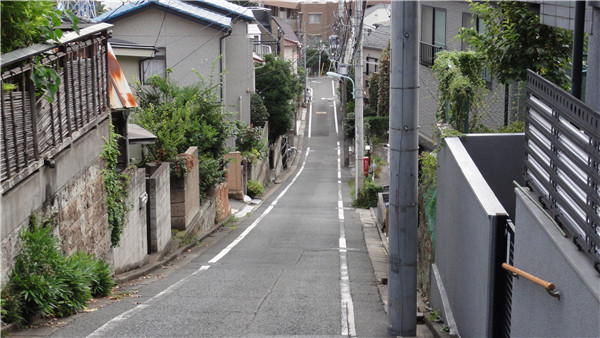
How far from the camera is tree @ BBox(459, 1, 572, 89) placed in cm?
1088

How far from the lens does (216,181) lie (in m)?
24.7

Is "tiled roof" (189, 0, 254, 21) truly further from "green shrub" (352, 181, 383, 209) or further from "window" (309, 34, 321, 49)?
"window" (309, 34, 321, 49)

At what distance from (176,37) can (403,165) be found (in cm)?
3019

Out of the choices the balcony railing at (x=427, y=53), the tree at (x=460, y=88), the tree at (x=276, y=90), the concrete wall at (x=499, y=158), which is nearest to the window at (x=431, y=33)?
the balcony railing at (x=427, y=53)

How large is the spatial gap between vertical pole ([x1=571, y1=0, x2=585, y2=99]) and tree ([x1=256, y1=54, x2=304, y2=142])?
48421mm

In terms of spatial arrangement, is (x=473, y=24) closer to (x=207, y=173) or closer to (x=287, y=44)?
(x=207, y=173)

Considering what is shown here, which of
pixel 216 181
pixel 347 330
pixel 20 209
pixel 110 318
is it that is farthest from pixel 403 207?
pixel 216 181

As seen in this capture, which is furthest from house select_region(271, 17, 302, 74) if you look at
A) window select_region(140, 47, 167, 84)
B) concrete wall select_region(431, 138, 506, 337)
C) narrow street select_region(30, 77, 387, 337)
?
concrete wall select_region(431, 138, 506, 337)

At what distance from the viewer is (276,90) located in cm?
5522

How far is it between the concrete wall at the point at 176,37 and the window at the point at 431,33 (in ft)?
56.9

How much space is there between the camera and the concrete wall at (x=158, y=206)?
16953mm

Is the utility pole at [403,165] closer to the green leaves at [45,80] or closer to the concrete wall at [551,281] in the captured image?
the concrete wall at [551,281]

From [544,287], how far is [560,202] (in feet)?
2.16

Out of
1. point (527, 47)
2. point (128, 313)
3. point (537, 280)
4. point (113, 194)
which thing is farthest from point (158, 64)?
point (537, 280)
